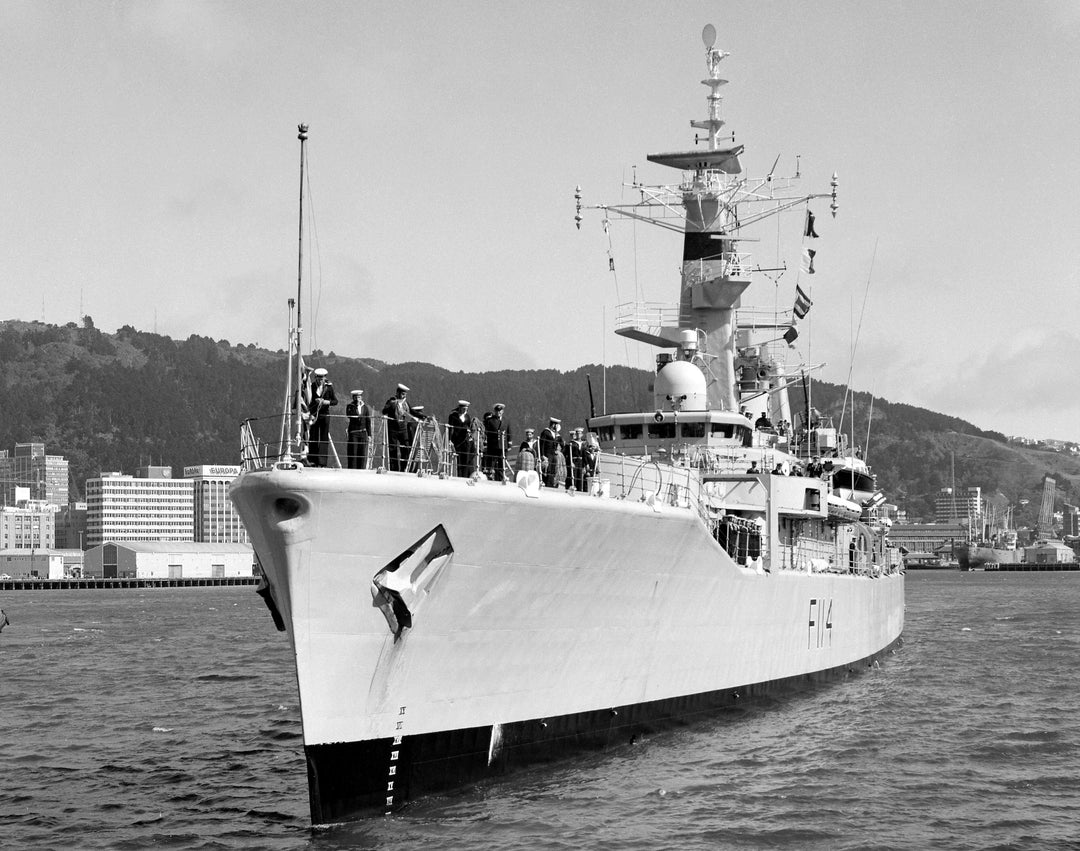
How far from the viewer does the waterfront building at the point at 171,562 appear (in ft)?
501

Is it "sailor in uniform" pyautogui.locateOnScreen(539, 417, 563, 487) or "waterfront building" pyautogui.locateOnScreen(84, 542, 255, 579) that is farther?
"waterfront building" pyautogui.locateOnScreen(84, 542, 255, 579)

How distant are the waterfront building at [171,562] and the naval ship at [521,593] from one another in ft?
422

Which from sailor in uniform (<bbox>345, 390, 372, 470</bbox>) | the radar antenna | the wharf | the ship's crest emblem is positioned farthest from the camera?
the wharf

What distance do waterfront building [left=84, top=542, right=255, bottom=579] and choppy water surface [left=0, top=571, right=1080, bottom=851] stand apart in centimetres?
12174

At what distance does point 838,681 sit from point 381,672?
16.8 m

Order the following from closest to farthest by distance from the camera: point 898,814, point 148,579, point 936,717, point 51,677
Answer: point 898,814 → point 936,717 → point 51,677 → point 148,579

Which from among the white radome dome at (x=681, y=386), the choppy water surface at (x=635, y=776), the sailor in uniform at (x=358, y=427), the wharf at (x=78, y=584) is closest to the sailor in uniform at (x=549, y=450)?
the sailor in uniform at (x=358, y=427)

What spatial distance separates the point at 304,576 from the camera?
15.9m

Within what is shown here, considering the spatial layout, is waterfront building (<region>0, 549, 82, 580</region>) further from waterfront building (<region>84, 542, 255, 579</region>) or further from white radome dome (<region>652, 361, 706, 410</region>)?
white radome dome (<region>652, 361, 706, 410</region>)

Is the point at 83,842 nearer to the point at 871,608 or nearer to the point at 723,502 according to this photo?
the point at 723,502

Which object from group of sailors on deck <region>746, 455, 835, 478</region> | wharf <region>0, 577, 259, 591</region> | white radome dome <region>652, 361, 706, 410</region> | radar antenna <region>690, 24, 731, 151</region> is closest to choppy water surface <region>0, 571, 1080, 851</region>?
group of sailors on deck <region>746, 455, 835, 478</region>

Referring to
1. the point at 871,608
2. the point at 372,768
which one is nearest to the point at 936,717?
the point at 871,608

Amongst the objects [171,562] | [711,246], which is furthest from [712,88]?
[171,562]

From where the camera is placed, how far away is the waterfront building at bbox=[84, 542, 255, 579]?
15262 centimetres
